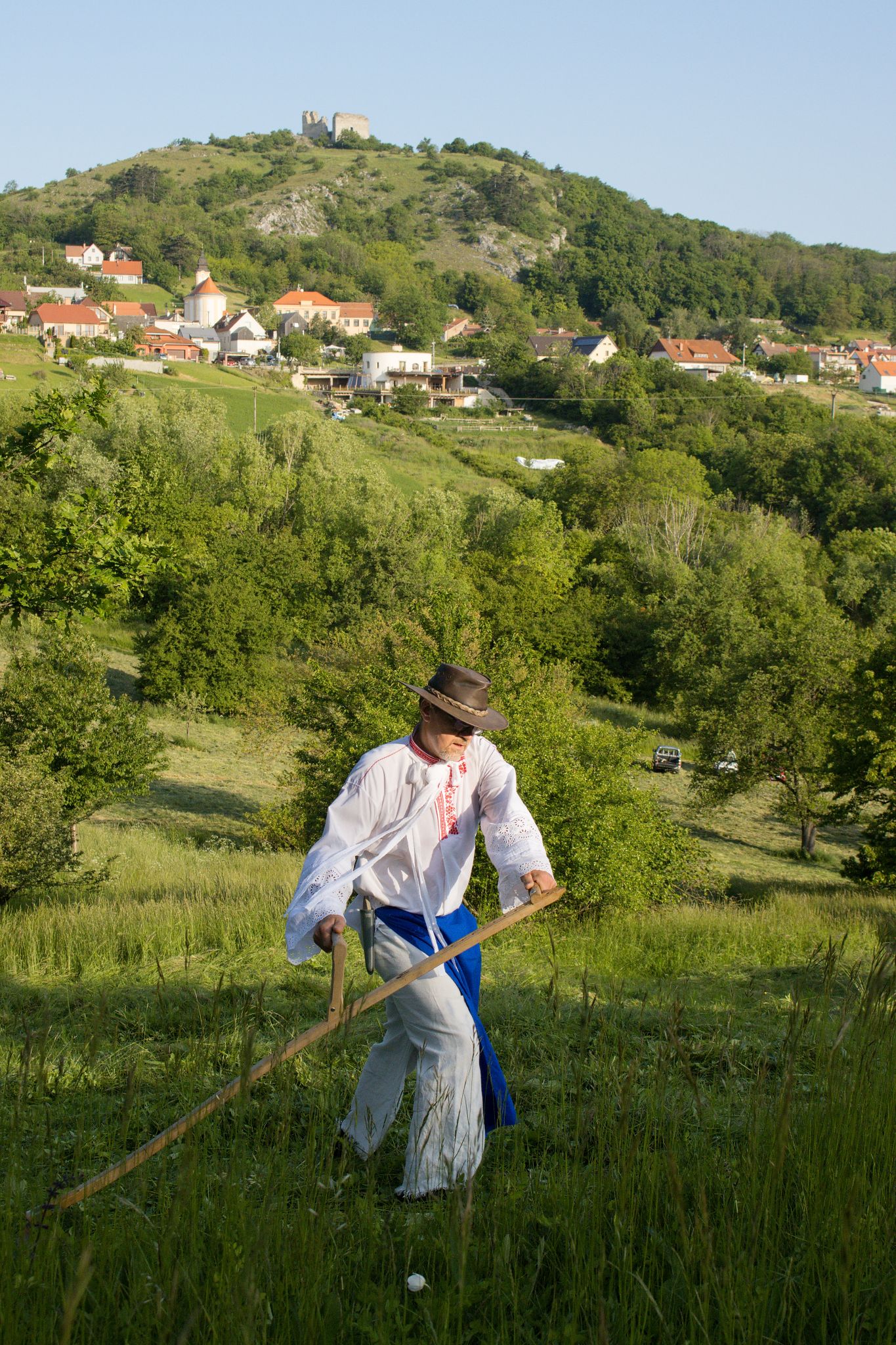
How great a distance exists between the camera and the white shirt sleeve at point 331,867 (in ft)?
10.9

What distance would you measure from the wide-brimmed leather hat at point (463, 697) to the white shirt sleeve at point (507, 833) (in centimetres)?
14

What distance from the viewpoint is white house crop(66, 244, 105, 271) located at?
170 meters

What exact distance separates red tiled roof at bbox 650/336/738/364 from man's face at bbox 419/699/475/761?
145 meters

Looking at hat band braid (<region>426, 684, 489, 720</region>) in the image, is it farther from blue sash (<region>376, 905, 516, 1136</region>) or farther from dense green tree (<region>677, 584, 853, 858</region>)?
dense green tree (<region>677, 584, 853, 858</region>)

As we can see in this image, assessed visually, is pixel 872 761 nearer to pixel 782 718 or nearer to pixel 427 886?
pixel 782 718

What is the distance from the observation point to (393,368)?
419ft

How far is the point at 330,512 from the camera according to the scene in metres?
49.6

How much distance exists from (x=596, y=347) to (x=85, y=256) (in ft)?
286

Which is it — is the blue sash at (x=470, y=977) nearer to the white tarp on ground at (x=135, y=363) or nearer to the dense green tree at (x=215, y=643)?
the dense green tree at (x=215, y=643)

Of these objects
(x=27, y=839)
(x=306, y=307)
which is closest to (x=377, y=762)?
(x=27, y=839)

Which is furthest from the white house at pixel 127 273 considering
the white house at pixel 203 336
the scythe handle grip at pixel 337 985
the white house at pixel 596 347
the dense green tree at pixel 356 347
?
the scythe handle grip at pixel 337 985

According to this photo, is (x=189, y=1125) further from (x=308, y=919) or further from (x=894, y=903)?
(x=894, y=903)

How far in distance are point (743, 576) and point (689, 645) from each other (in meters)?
8.74

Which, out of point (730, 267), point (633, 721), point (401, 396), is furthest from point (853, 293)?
point (633, 721)
